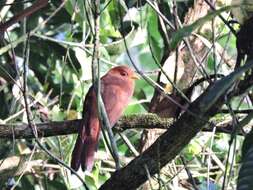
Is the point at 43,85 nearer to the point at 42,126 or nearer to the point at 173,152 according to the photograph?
the point at 42,126

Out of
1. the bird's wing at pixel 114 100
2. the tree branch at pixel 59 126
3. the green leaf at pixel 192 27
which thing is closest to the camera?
the green leaf at pixel 192 27

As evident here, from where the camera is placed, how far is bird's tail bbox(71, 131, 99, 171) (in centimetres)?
256

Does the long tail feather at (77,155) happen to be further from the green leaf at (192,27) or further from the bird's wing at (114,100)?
the green leaf at (192,27)

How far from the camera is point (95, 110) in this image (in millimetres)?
2811

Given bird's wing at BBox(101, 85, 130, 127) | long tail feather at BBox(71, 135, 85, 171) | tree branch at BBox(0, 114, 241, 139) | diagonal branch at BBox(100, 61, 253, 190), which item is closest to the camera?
diagonal branch at BBox(100, 61, 253, 190)

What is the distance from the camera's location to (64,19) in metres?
3.80

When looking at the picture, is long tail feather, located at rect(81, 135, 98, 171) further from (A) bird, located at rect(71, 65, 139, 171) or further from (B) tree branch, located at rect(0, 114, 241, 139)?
(B) tree branch, located at rect(0, 114, 241, 139)

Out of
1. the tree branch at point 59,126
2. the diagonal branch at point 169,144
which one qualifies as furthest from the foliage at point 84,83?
the diagonal branch at point 169,144

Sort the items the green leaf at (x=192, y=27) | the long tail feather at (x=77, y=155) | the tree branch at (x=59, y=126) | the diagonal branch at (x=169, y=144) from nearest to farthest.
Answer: the green leaf at (x=192, y=27)
the diagonal branch at (x=169, y=144)
the tree branch at (x=59, y=126)
the long tail feather at (x=77, y=155)

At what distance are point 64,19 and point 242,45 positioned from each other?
2.48m

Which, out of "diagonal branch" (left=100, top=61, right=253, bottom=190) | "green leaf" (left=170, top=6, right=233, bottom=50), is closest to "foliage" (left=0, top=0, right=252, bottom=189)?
"diagonal branch" (left=100, top=61, right=253, bottom=190)

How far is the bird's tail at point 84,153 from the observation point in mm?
2557

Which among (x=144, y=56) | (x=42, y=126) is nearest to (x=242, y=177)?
(x=42, y=126)

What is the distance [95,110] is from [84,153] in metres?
0.27
